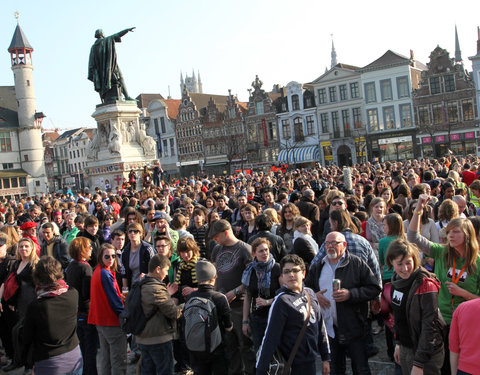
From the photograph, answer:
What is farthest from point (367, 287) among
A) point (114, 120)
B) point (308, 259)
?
point (114, 120)

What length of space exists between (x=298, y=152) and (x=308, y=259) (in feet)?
160


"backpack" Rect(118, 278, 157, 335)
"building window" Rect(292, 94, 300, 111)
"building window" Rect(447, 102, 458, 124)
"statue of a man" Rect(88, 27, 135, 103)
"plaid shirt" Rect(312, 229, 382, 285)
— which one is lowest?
"backpack" Rect(118, 278, 157, 335)

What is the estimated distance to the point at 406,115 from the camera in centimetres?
4872

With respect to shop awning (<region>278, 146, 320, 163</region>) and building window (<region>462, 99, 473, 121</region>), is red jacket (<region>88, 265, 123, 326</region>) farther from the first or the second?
shop awning (<region>278, 146, 320, 163</region>)

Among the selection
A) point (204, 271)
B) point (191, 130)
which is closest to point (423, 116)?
point (191, 130)

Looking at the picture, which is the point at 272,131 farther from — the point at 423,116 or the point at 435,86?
the point at 435,86

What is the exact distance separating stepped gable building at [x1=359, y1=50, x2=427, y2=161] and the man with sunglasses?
1788 inches

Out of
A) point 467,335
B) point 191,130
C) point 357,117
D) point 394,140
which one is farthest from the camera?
point 191,130

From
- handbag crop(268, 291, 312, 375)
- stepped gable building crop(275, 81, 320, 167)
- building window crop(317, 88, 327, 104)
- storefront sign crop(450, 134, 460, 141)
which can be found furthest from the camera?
stepped gable building crop(275, 81, 320, 167)

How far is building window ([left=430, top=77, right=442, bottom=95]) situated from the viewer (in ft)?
153

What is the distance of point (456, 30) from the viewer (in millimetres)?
71938

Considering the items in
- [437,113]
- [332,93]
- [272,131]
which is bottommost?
[437,113]

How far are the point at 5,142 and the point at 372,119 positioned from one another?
44146 millimetres

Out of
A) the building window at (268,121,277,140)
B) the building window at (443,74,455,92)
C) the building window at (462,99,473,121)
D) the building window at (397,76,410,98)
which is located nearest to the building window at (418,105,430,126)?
the building window at (397,76,410,98)
